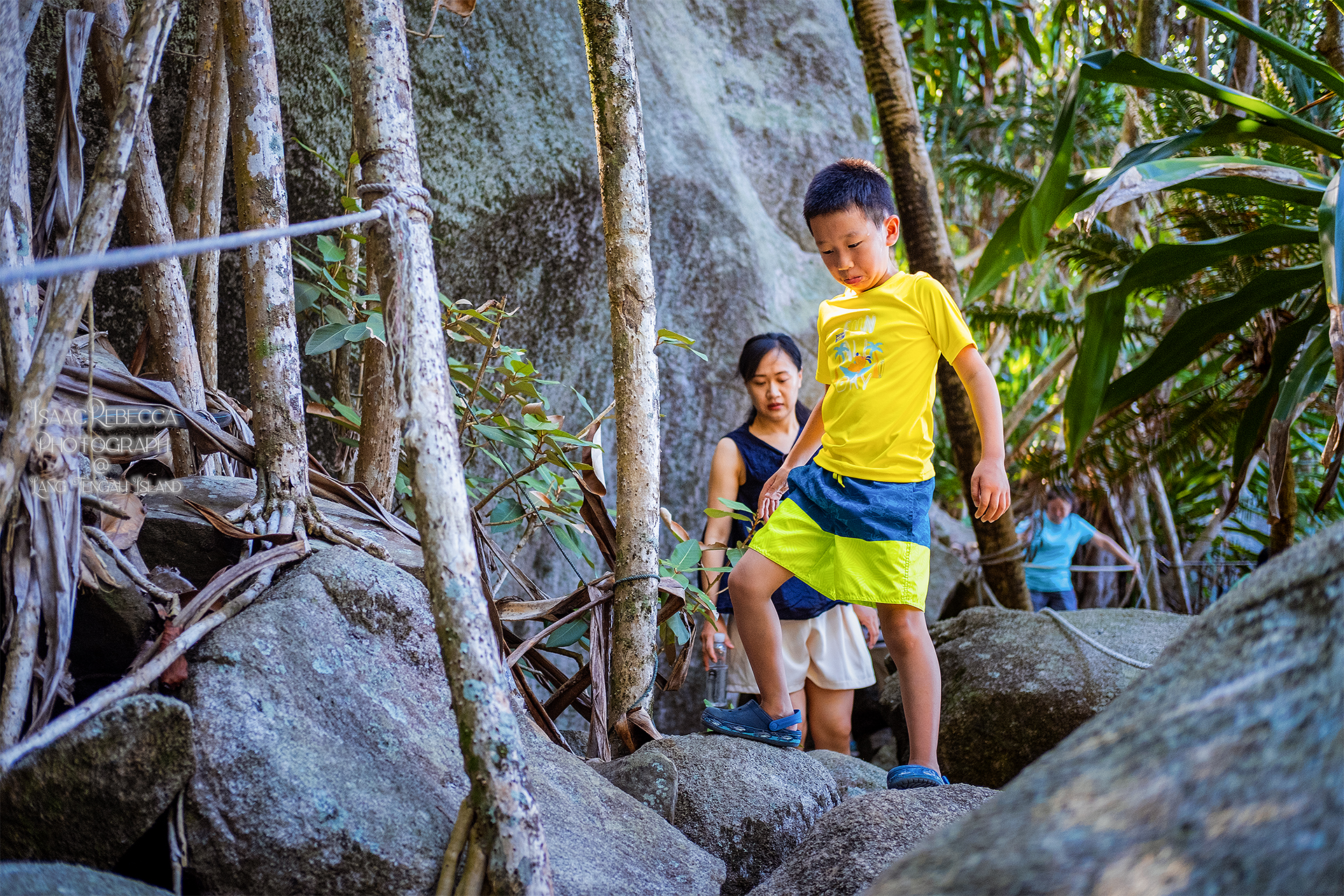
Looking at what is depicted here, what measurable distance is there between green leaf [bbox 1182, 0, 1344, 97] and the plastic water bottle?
2.09 m

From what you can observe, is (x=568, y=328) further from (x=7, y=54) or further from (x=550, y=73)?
(x=7, y=54)

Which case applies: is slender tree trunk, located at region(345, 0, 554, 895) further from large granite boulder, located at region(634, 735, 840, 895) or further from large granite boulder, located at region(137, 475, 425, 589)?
large granite boulder, located at region(634, 735, 840, 895)

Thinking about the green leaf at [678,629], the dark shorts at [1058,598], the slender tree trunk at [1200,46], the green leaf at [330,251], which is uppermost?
the slender tree trunk at [1200,46]

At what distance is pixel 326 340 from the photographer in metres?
1.95

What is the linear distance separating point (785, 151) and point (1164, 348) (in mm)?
1971

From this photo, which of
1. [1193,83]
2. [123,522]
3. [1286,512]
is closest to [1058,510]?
[1286,512]

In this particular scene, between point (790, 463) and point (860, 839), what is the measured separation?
3.69ft

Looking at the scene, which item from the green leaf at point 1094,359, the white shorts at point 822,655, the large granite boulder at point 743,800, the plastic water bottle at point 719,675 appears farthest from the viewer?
the white shorts at point 822,655

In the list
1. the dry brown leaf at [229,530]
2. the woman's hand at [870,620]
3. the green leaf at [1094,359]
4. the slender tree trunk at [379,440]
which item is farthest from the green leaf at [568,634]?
the green leaf at [1094,359]

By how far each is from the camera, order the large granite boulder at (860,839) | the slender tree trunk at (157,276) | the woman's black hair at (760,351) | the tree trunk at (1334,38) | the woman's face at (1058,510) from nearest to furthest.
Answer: the large granite boulder at (860,839) < the slender tree trunk at (157,276) < the woman's black hair at (760,351) < the tree trunk at (1334,38) < the woman's face at (1058,510)

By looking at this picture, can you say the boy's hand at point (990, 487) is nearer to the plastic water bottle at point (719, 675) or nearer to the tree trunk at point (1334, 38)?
the plastic water bottle at point (719, 675)

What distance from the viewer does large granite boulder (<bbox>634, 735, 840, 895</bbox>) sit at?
1.66 metres

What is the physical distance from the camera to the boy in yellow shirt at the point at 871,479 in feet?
6.64

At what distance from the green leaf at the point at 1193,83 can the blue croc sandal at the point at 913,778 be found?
1.72 meters
